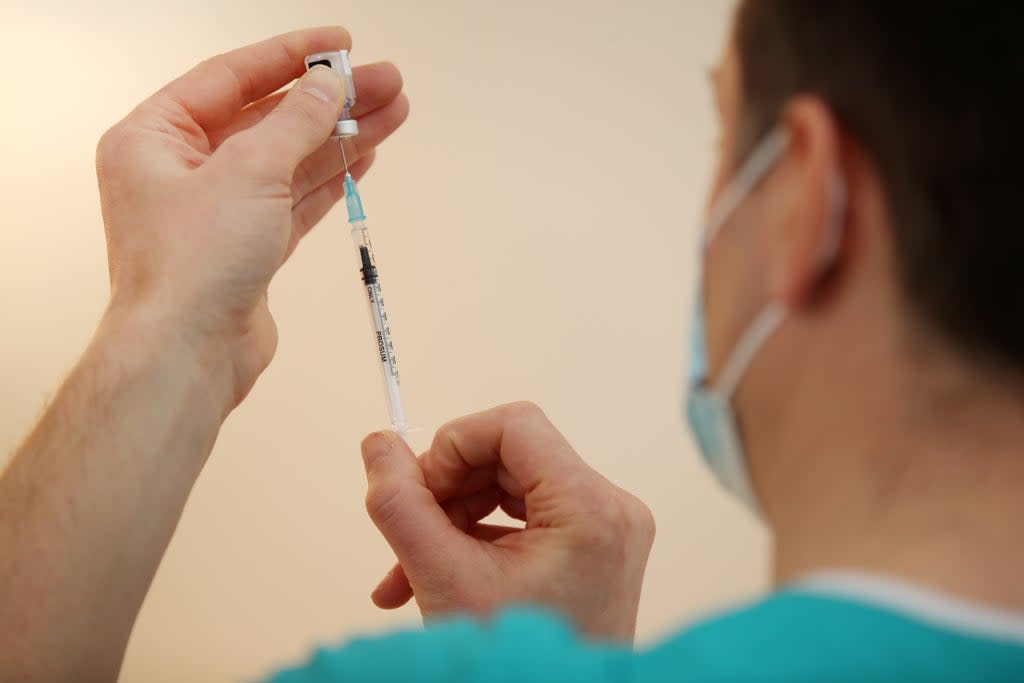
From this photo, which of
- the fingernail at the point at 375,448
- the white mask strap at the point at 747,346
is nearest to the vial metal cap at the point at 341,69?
the fingernail at the point at 375,448

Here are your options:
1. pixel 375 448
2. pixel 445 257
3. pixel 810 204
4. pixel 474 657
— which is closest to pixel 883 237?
pixel 810 204

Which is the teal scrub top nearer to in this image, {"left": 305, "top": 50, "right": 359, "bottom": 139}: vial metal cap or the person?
the person

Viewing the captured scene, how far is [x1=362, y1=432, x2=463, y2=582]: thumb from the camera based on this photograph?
938mm

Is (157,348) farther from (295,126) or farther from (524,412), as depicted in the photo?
(524,412)

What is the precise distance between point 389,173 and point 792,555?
1.31m

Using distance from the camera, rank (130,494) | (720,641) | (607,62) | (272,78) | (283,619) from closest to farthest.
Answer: (720,641) < (130,494) < (272,78) < (607,62) < (283,619)

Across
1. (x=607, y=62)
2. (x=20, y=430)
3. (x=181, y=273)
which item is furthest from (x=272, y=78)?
(x=20, y=430)

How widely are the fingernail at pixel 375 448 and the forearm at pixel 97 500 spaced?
0.58ft

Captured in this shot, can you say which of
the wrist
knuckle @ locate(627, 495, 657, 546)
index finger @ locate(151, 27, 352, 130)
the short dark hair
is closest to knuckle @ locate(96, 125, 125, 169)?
index finger @ locate(151, 27, 352, 130)

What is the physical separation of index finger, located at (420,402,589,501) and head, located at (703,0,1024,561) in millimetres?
398

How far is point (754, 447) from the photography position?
1.98 ft

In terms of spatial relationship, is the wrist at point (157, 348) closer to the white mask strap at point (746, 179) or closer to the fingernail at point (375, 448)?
the fingernail at point (375, 448)

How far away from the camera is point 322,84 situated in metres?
1.04

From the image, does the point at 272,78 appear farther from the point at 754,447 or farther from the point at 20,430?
the point at 20,430
